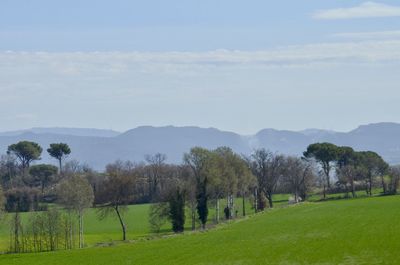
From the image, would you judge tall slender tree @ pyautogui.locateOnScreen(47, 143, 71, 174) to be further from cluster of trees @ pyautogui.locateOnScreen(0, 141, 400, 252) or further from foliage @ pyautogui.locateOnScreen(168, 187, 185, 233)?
foliage @ pyautogui.locateOnScreen(168, 187, 185, 233)

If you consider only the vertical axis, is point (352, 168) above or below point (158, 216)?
above

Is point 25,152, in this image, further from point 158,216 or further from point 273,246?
point 273,246

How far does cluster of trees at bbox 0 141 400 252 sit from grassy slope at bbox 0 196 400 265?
33.1 ft

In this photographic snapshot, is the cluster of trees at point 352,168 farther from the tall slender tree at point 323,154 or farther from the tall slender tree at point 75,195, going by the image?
the tall slender tree at point 75,195

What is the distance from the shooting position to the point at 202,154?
101m

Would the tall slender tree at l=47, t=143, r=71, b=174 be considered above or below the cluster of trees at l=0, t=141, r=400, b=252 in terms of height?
above

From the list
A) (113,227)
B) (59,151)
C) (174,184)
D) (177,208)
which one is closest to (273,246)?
(177,208)

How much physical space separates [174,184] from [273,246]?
1529 inches

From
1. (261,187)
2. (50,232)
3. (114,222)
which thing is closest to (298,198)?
(261,187)

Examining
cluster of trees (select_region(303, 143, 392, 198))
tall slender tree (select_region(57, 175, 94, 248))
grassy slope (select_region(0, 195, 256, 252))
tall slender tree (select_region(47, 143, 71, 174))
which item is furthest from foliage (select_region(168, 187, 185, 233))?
tall slender tree (select_region(47, 143, 71, 174))

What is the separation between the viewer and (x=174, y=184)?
322 feet

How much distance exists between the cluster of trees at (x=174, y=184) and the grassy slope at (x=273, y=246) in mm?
10085

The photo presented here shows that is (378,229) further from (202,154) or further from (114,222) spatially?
(114,222)

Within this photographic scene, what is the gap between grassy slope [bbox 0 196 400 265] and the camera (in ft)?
169
